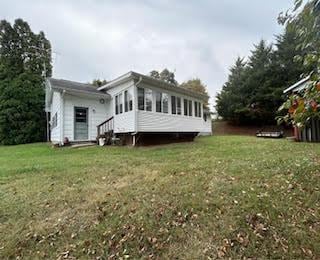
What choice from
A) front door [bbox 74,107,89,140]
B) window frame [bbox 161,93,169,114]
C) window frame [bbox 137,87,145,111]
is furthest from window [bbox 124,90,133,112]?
front door [bbox 74,107,89,140]

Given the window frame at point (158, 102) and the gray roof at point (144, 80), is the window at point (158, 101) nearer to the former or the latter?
the window frame at point (158, 102)

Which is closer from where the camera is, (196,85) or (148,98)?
(148,98)

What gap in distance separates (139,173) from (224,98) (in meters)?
24.9

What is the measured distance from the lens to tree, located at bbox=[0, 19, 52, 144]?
68.1 feet

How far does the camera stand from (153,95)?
12.7 m

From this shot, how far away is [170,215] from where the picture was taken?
3.71m

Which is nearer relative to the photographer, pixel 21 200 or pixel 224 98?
pixel 21 200

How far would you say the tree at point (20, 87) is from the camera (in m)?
20.8

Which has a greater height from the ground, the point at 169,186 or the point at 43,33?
the point at 43,33

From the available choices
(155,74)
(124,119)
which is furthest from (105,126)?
(155,74)

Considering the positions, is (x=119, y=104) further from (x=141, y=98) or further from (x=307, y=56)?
(x=307, y=56)

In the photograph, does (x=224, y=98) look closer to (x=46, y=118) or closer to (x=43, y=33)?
(x=46, y=118)

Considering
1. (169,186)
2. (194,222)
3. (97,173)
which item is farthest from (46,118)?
(194,222)

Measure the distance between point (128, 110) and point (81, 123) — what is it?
382 centimetres
